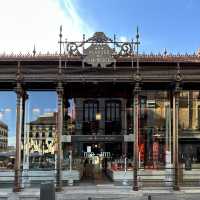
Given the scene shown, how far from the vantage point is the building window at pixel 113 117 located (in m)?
23.8

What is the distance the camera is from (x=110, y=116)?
2389 centimetres

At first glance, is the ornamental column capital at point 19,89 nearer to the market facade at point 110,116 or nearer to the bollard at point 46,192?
the market facade at point 110,116

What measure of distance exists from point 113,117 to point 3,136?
15.3ft

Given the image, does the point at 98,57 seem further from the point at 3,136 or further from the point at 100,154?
the point at 3,136

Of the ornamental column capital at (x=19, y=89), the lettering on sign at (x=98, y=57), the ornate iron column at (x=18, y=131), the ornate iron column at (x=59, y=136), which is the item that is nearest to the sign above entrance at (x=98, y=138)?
the ornate iron column at (x=59, y=136)

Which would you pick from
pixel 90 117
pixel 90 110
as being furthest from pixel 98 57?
pixel 90 117

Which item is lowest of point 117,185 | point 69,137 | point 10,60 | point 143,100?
point 117,185

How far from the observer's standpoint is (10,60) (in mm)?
22688

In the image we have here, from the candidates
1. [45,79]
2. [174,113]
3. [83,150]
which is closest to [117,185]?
[83,150]

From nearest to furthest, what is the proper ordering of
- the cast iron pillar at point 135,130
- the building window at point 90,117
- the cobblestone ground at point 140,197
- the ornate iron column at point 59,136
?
the cobblestone ground at point 140,197 < the ornate iron column at point 59,136 < the cast iron pillar at point 135,130 < the building window at point 90,117

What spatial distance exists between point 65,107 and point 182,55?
210 inches

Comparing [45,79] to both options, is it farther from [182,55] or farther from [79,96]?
[182,55]

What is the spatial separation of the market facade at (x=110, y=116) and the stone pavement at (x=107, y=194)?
0.53 meters

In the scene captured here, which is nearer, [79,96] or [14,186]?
[14,186]
